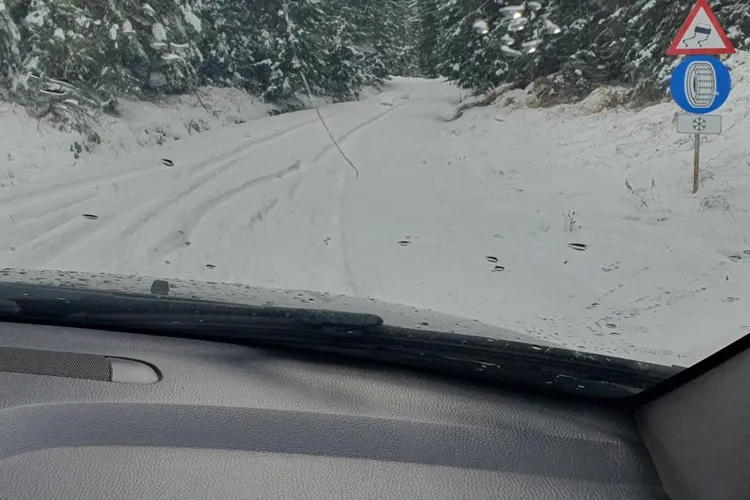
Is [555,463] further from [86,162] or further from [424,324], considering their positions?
[86,162]

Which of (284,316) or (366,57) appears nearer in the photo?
(284,316)

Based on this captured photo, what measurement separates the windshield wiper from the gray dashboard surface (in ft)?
0.32

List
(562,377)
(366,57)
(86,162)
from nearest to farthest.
A: (562,377), (86,162), (366,57)

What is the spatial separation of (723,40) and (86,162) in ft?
34.9

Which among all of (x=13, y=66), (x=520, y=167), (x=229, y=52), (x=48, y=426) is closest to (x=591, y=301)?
(x=48, y=426)

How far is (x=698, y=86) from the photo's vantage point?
267 inches

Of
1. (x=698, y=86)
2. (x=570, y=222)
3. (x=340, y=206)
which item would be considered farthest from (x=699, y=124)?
(x=340, y=206)

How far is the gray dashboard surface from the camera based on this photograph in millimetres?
1487

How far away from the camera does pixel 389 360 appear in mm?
2166

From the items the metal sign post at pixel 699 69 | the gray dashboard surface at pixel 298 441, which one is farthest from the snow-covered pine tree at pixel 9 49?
the gray dashboard surface at pixel 298 441

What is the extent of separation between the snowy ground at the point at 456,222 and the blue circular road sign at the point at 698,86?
1.19 m

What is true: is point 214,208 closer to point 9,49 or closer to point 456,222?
point 456,222

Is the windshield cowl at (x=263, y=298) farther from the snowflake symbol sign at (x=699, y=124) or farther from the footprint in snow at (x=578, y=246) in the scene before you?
the snowflake symbol sign at (x=699, y=124)

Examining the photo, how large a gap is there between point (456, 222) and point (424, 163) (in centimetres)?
465
